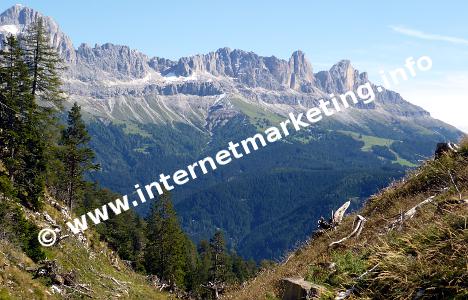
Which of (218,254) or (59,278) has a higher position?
(59,278)

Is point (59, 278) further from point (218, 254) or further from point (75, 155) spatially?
point (218, 254)

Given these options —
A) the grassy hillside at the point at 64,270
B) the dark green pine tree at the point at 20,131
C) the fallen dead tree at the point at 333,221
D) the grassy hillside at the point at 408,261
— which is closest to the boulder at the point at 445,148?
the grassy hillside at the point at 408,261

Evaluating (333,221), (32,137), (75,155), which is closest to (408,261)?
(333,221)

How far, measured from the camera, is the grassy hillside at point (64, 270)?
22.7m

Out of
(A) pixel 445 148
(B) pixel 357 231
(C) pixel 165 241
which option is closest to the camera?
(B) pixel 357 231

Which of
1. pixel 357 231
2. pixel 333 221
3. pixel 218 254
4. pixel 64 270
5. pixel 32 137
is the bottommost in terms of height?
pixel 218 254

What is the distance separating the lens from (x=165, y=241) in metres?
62.9

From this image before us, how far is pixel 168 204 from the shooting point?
200 ft

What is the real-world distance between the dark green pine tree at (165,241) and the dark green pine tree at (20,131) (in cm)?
2271

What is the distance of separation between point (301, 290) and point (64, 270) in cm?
2569

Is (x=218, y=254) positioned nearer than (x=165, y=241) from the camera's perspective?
No

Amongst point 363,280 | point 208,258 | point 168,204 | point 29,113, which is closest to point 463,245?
point 363,280

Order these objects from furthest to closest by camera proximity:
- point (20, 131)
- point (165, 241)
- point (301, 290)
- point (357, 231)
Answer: point (165, 241), point (20, 131), point (357, 231), point (301, 290)

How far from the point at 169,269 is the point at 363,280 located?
58.5 metres
